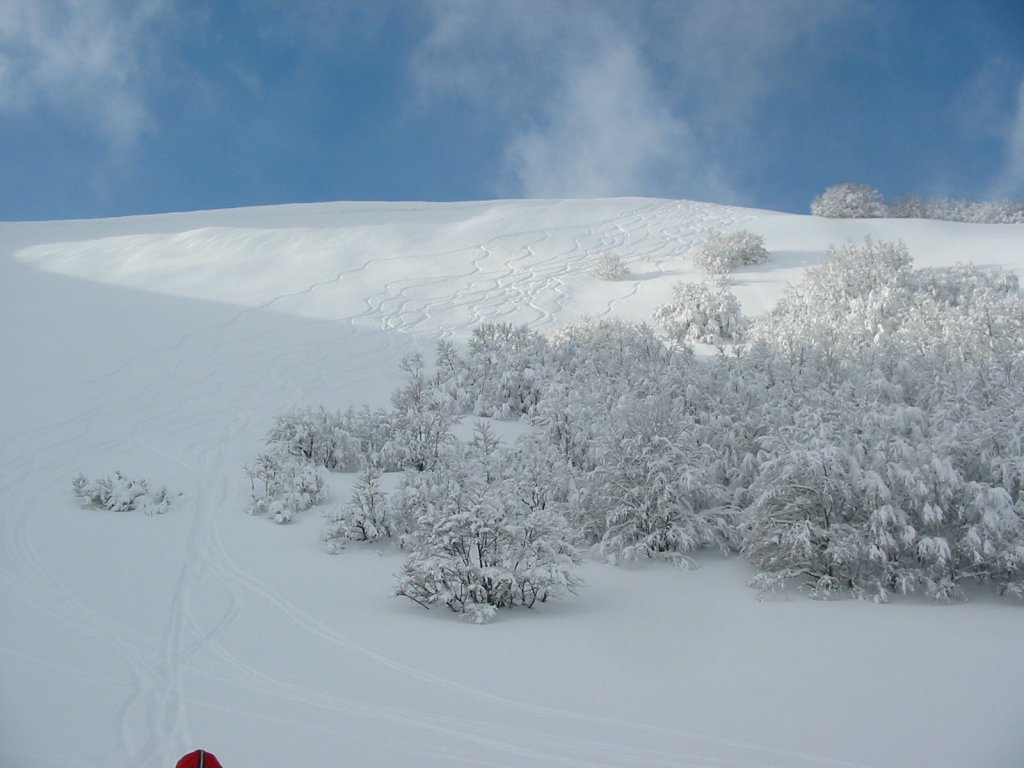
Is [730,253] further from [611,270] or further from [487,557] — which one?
[487,557]

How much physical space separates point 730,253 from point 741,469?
15.7 metres

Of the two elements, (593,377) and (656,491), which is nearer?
(656,491)

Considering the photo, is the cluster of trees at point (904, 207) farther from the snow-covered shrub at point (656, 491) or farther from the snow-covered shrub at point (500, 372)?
the snow-covered shrub at point (656, 491)

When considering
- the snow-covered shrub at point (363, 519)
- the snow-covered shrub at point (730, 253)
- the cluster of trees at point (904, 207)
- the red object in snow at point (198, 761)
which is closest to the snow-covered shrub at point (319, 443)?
the snow-covered shrub at point (363, 519)

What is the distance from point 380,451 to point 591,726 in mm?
7279

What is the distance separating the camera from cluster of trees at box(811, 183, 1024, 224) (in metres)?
28.3

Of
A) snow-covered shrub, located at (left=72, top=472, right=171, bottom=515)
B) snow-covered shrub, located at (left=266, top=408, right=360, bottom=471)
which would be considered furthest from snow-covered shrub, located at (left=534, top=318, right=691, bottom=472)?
snow-covered shrub, located at (left=72, top=472, right=171, bottom=515)

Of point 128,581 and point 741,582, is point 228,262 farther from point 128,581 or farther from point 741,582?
point 741,582

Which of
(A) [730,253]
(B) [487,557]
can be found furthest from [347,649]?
(A) [730,253]

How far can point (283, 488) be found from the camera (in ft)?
30.4

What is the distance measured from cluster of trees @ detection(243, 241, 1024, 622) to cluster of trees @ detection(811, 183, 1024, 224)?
18809 millimetres

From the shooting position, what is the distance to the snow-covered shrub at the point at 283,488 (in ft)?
29.1

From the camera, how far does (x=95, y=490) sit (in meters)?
8.91

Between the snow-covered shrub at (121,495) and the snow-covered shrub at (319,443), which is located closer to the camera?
the snow-covered shrub at (121,495)
